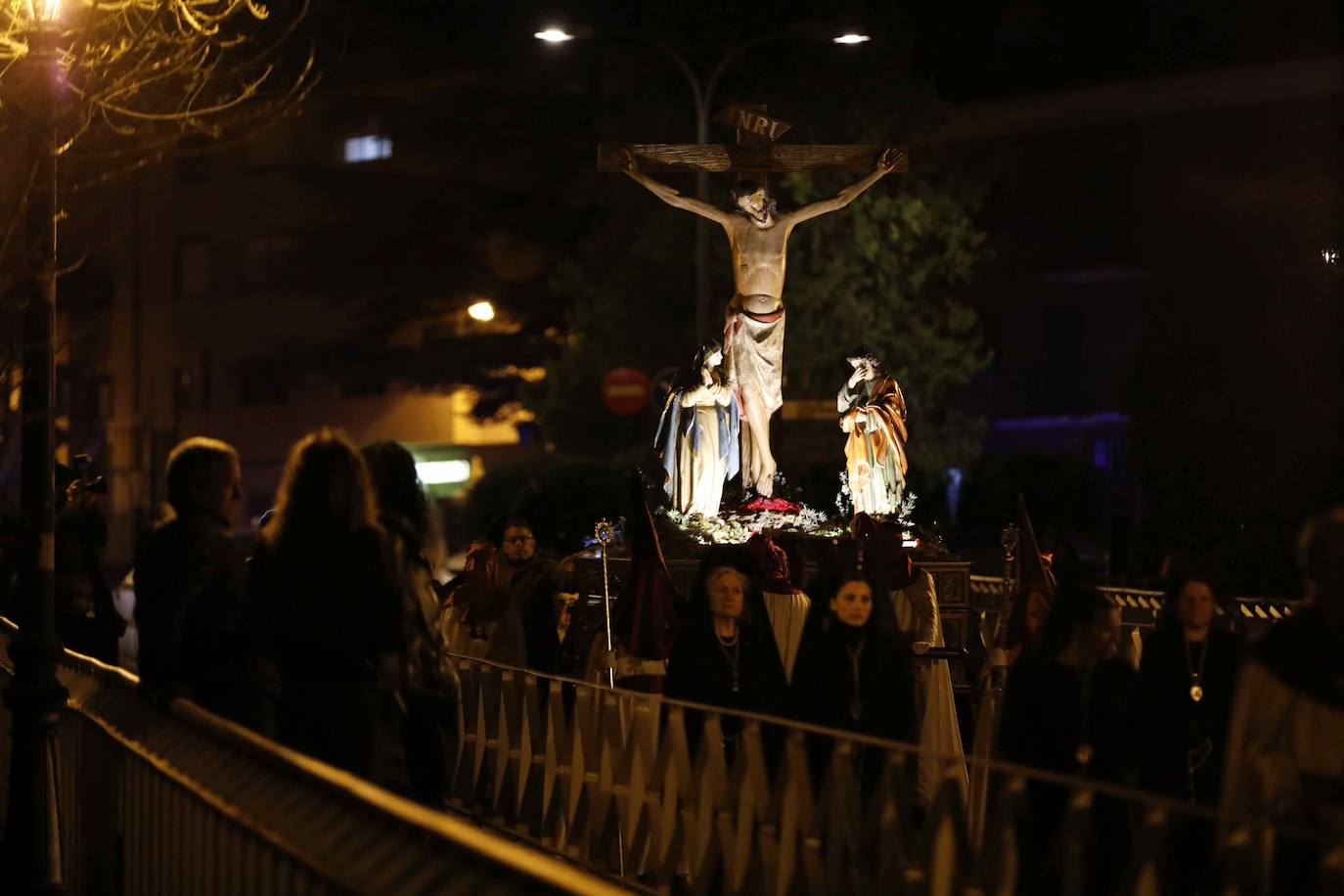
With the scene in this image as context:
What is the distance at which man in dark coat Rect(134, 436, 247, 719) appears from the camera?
7.49 m

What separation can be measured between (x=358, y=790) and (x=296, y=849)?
0.62 ft

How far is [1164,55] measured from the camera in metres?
39.2

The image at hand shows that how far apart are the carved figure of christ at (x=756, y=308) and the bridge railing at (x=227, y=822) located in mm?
8837

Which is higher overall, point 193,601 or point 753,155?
point 753,155

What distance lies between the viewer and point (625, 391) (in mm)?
27156

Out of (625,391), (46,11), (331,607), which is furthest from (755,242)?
(331,607)

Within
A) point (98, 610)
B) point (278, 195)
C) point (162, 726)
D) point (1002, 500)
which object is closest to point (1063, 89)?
point (1002, 500)

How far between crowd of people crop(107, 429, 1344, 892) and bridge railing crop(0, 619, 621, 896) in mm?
403

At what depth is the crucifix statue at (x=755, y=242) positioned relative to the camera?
17578mm

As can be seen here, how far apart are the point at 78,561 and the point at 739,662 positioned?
6.09 metres

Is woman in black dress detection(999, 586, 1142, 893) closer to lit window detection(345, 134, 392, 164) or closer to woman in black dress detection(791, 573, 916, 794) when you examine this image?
woman in black dress detection(791, 573, 916, 794)

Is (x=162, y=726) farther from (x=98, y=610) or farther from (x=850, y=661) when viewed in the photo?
(x=98, y=610)

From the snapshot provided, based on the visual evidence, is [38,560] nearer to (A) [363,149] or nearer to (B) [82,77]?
(B) [82,77]

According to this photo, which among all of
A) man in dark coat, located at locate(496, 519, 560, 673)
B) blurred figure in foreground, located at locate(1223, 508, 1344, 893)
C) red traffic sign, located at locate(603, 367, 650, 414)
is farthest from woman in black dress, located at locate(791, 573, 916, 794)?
red traffic sign, located at locate(603, 367, 650, 414)
